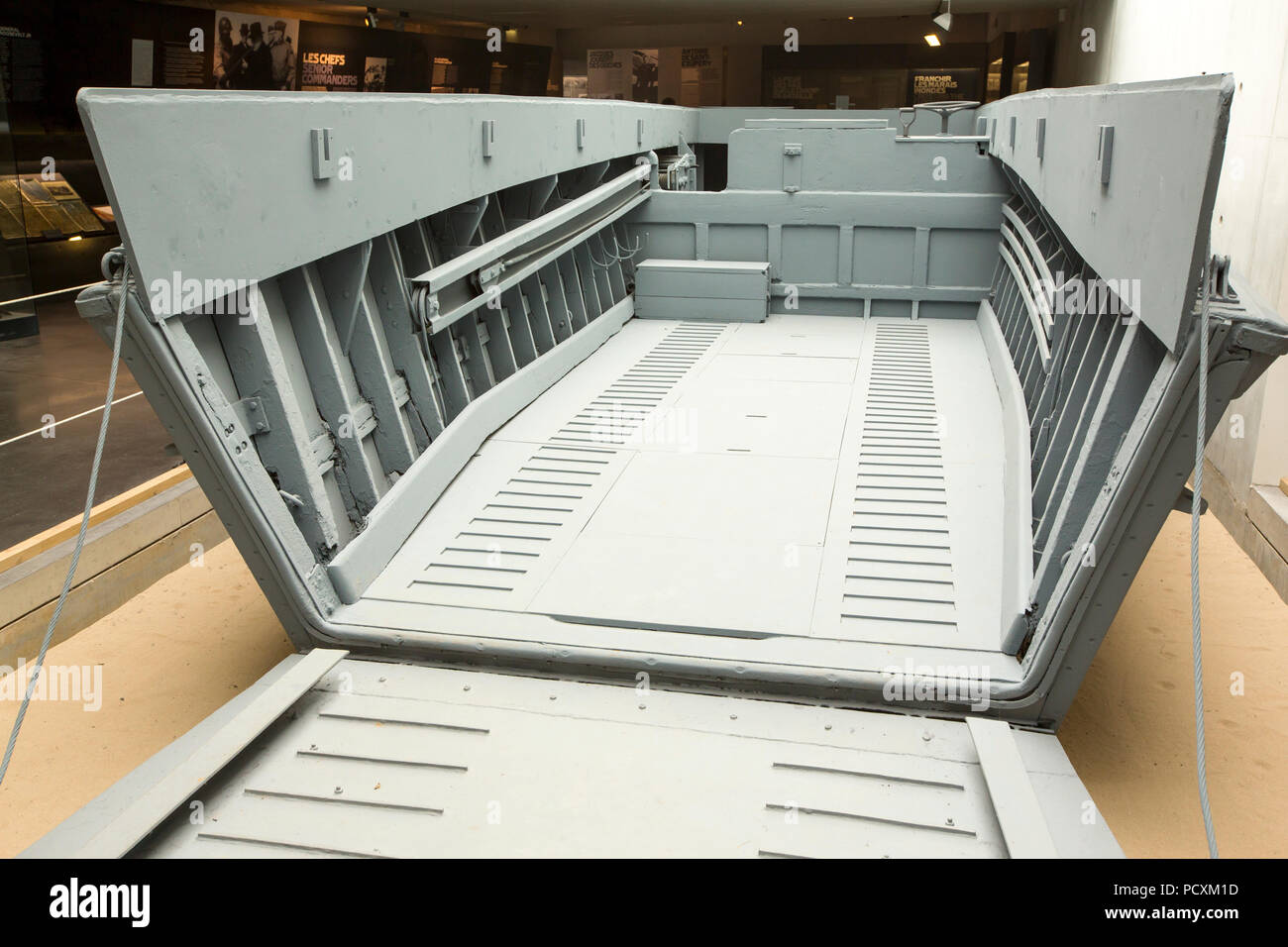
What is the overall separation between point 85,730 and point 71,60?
938 centimetres

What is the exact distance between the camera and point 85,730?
3.82 m

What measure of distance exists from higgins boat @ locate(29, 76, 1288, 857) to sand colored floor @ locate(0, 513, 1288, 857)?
0.41m

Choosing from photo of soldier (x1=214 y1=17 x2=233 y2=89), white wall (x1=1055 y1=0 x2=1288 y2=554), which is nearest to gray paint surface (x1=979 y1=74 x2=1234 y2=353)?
white wall (x1=1055 y1=0 x2=1288 y2=554)

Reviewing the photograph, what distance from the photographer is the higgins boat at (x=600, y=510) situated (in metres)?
2.56

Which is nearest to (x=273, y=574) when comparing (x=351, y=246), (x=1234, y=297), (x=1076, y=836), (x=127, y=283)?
(x=127, y=283)

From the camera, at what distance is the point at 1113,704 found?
12.9 feet

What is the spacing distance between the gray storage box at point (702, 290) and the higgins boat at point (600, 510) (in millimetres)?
1975

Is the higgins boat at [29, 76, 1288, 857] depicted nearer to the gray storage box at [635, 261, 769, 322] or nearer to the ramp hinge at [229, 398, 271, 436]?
the ramp hinge at [229, 398, 271, 436]

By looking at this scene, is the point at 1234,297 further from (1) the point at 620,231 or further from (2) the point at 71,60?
(2) the point at 71,60

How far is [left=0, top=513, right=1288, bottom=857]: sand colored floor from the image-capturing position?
10.9ft

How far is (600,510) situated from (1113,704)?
2055 mm
